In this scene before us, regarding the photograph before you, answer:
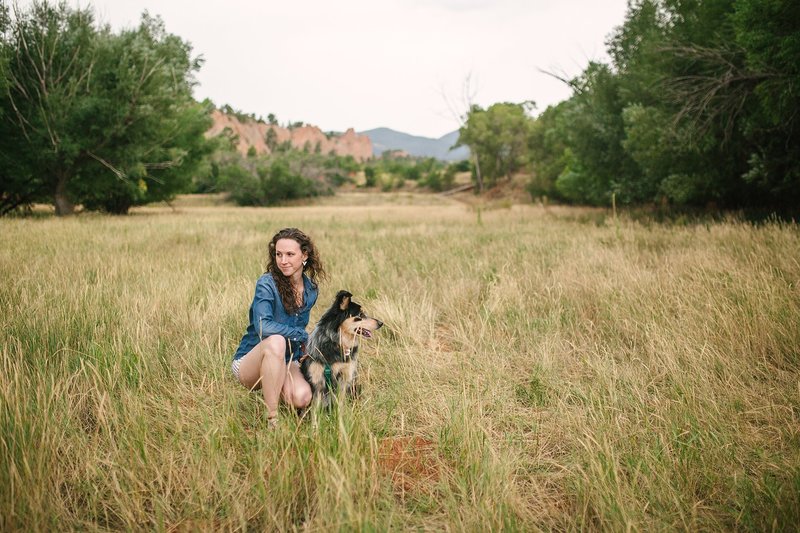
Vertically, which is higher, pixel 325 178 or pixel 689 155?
pixel 325 178

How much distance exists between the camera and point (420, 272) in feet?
23.7

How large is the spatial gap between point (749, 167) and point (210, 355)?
14.4 metres

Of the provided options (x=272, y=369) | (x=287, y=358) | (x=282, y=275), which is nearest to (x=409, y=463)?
(x=272, y=369)

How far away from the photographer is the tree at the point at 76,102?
15.9 metres

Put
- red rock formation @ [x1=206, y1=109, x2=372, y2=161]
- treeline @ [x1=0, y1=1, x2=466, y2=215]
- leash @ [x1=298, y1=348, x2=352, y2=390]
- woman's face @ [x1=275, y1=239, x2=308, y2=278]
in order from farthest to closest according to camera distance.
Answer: red rock formation @ [x1=206, y1=109, x2=372, y2=161] < treeline @ [x1=0, y1=1, x2=466, y2=215] < woman's face @ [x1=275, y1=239, x2=308, y2=278] < leash @ [x1=298, y1=348, x2=352, y2=390]

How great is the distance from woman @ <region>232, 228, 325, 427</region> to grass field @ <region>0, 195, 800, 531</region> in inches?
6.6

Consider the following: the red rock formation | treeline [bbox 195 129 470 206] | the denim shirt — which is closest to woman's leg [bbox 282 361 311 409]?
the denim shirt

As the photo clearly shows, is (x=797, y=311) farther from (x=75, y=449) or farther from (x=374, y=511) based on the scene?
(x=75, y=449)

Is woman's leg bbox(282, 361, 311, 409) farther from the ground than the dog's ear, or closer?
closer

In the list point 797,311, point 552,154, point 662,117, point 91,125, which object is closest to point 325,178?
point 552,154

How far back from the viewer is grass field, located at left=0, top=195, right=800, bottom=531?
1.90 metres

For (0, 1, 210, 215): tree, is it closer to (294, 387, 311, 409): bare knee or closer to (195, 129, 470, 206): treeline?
(294, 387, 311, 409): bare knee

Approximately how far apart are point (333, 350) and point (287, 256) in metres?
0.74

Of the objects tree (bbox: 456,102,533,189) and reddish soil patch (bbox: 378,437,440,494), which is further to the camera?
tree (bbox: 456,102,533,189)
